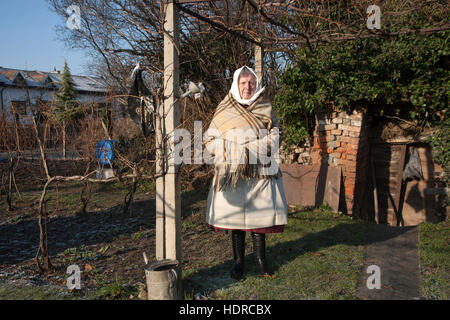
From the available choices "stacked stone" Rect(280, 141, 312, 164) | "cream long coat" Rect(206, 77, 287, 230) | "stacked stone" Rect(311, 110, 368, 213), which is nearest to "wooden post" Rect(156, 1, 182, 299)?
"cream long coat" Rect(206, 77, 287, 230)

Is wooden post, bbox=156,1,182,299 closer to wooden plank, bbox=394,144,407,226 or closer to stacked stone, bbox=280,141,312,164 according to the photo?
stacked stone, bbox=280,141,312,164

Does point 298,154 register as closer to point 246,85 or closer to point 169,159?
point 246,85

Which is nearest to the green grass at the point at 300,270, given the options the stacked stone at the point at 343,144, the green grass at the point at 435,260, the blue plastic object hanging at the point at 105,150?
the green grass at the point at 435,260

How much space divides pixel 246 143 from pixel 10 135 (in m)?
6.22

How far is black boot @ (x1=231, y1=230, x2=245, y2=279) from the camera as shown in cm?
338

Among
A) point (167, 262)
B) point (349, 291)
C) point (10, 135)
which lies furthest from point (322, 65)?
point (10, 135)

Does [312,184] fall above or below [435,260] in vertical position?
above

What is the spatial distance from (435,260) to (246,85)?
2.93 metres

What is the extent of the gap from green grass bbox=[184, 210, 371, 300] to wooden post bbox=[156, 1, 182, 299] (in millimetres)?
515

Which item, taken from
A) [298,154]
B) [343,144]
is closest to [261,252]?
[343,144]

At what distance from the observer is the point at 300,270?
3568 millimetres

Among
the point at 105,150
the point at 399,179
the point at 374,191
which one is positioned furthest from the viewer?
the point at 374,191

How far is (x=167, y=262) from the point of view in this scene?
9.50 feet

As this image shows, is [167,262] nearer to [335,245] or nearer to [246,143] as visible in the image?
[246,143]
